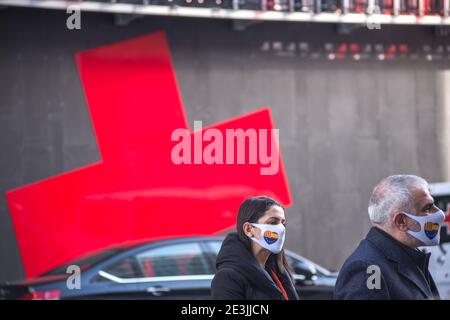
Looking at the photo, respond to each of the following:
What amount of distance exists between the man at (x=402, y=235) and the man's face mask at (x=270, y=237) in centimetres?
49

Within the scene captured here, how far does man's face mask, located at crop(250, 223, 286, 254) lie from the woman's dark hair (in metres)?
0.04

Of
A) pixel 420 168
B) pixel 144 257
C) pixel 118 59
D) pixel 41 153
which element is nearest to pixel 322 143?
pixel 420 168

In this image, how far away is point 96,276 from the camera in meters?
9.70

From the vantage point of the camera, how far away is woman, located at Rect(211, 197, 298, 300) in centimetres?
406

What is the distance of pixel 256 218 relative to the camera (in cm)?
437

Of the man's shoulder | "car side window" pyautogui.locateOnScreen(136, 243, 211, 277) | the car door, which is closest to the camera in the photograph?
the man's shoulder

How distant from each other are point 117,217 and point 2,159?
1.85m

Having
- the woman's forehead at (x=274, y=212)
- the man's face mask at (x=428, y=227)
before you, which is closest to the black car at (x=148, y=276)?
the woman's forehead at (x=274, y=212)

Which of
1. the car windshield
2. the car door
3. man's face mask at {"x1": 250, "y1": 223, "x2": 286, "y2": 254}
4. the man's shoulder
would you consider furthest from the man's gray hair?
the car windshield

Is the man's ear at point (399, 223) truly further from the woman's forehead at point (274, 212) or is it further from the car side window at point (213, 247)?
the car side window at point (213, 247)

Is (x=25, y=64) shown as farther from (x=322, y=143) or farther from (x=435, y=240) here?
(x=435, y=240)

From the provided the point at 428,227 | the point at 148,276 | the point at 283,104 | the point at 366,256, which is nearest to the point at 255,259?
the point at 366,256

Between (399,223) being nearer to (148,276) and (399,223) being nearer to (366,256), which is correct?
(366,256)

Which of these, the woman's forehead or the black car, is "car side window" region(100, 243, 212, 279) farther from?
the woman's forehead
